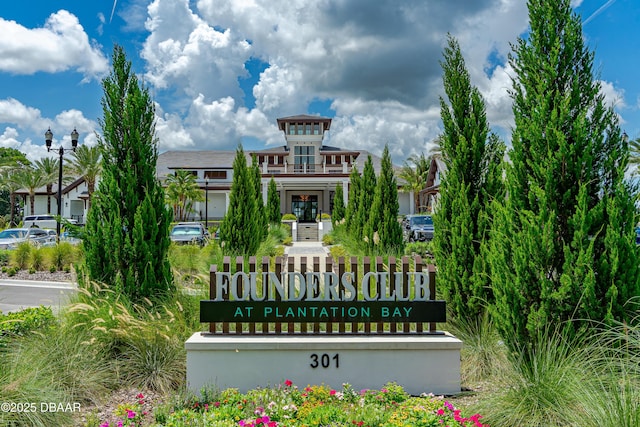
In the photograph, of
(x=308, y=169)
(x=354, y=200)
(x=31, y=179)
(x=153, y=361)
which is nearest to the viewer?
(x=153, y=361)

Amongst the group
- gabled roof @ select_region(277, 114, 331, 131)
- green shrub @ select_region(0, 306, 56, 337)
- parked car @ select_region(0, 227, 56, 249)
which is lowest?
green shrub @ select_region(0, 306, 56, 337)

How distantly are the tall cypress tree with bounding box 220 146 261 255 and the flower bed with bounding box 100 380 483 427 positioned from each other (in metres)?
10.2

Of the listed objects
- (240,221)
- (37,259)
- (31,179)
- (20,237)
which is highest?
(31,179)

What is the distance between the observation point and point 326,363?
5168 millimetres

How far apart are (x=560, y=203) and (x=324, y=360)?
3155 millimetres

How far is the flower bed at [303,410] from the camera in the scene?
3.98 metres

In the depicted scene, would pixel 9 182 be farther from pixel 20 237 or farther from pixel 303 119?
pixel 20 237

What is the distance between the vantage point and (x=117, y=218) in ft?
22.6

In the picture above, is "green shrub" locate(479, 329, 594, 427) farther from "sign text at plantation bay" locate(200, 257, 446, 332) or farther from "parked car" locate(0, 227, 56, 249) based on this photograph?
"parked car" locate(0, 227, 56, 249)

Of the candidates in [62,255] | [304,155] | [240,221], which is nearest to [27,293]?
[62,255]

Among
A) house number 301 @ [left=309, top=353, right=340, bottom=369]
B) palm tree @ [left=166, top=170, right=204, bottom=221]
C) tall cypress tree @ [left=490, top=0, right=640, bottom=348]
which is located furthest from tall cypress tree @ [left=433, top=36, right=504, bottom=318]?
palm tree @ [left=166, top=170, right=204, bottom=221]

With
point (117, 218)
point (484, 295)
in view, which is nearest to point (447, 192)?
point (484, 295)

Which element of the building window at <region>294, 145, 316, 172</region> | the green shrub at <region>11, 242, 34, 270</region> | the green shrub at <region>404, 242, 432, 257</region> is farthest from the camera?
the building window at <region>294, 145, 316, 172</region>

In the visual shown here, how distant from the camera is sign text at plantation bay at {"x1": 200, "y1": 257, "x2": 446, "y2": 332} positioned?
5.36m
